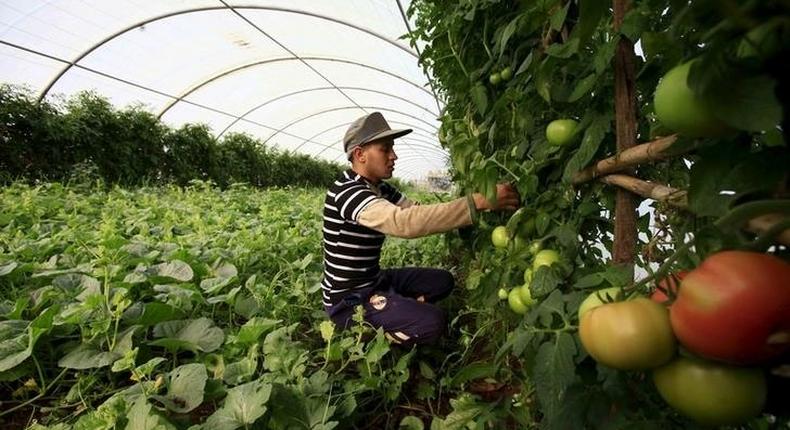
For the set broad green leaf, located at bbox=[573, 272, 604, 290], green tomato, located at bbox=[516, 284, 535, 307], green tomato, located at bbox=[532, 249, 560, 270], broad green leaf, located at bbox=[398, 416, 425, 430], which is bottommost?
broad green leaf, located at bbox=[398, 416, 425, 430]

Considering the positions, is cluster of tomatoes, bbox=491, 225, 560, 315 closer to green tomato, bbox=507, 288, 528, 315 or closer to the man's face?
green tomato, bbox=507, 288, 528, 315

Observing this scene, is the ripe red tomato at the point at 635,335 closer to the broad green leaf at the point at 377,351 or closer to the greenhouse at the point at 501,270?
the greenhouse at the point at 501,270

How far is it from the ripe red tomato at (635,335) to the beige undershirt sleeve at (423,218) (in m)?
1.23

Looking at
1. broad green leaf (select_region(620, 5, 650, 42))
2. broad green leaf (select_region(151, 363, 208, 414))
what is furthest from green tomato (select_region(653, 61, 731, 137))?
broad green leaf (select_region(151, 363, 208, 414))

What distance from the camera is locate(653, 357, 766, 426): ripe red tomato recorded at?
1.28 feet

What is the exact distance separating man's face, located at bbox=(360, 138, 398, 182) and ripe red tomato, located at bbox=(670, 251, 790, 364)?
1.76 m

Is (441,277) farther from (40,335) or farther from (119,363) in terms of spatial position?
(40,335)

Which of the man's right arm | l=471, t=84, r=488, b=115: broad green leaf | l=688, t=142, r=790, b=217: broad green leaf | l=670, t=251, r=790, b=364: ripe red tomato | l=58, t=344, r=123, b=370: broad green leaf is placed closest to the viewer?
l=670, t=251, r=790, b=364: ripe red tomato

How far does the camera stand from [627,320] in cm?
42

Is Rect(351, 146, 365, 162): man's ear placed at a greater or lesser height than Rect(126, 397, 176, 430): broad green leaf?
greater

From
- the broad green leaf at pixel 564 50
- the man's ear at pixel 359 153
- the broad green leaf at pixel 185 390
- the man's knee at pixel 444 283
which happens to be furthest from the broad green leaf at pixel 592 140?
the man's knee at pixel 444 283

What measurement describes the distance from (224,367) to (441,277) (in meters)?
1.41

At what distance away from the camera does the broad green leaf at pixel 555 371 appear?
2.20 feet

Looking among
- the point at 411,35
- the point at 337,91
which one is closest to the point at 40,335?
the point at 411,35
